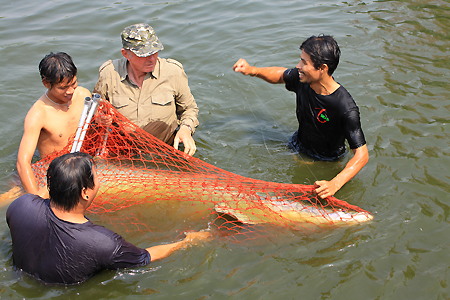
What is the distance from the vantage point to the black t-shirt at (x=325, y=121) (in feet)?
13.4

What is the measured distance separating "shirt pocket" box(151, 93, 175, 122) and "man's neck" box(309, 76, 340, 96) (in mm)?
1894

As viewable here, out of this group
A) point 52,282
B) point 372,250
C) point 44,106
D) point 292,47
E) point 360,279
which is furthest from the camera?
point 292,47

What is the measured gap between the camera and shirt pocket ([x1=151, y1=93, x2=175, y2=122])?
484 cm

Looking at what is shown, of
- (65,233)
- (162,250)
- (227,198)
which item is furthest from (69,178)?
→ (227,198)

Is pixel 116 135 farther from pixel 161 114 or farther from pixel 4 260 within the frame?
pixel 4 260

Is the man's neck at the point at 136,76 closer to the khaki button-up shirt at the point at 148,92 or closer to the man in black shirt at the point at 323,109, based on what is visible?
the khaki button-up shirt at the point at 148,92

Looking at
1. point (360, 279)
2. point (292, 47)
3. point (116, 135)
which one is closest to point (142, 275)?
point (116, 135)

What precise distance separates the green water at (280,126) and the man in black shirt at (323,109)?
504mm

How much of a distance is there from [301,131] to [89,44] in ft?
17.7

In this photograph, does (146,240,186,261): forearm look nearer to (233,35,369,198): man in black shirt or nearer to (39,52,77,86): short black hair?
(233,35,369,198): man in black shirt

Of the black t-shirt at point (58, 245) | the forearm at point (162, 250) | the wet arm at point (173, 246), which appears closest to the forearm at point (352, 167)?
the wet arm at point (173, 246)

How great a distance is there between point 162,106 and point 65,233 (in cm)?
241

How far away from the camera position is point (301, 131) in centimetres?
505

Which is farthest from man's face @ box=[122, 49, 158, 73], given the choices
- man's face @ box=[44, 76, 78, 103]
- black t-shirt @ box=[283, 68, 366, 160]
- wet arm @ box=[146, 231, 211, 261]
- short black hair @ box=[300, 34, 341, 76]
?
wet arm @ box=[146, 231, 211, 261]
